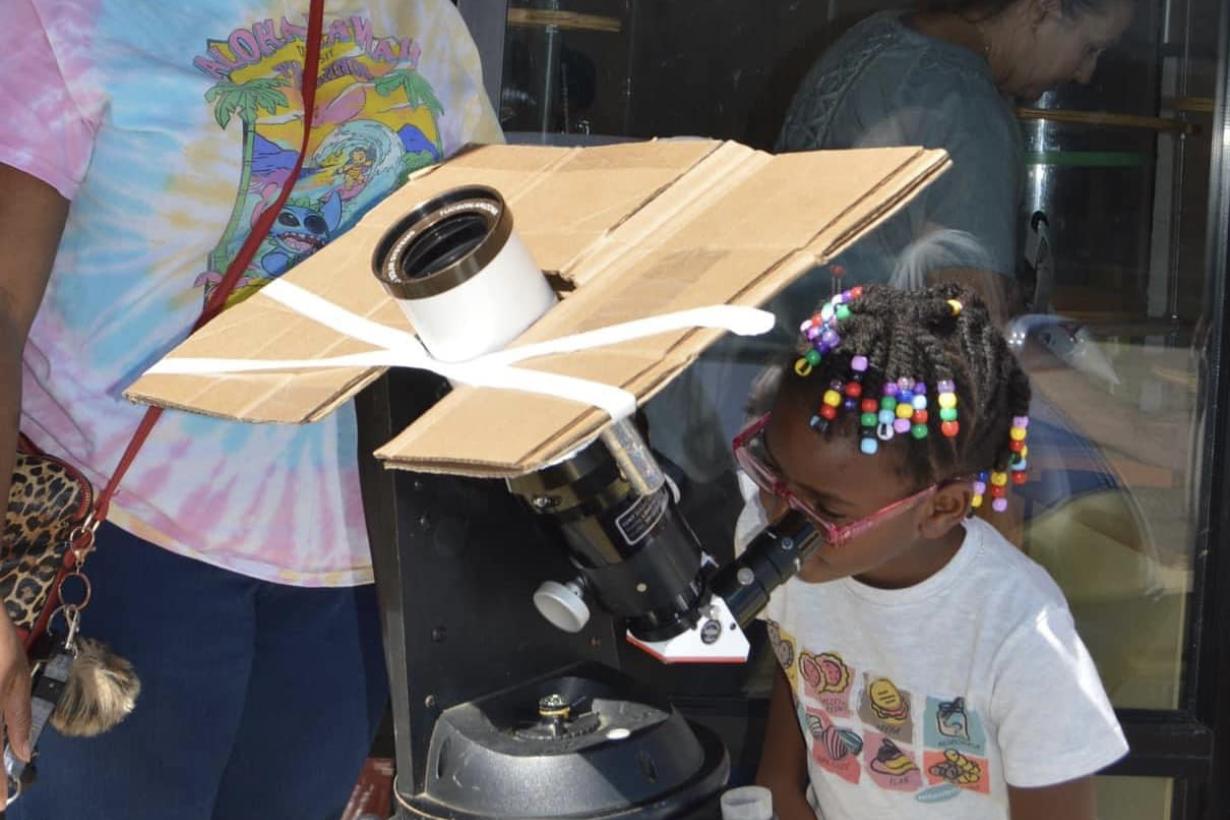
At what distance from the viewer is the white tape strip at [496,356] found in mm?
996

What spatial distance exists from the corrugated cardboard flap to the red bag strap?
0.47 ft

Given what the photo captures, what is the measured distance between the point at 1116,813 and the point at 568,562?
73.9 inches

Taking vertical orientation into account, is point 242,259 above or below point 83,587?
above

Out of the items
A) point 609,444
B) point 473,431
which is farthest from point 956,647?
point 473,431

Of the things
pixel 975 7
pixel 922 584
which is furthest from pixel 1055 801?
pixel 975 7

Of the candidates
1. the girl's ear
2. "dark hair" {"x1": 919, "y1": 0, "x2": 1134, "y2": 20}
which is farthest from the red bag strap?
"dark hair" {"x1": 919, "y1": 0, "x2": 1134, "y2": 20}

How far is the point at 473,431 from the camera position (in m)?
1.00

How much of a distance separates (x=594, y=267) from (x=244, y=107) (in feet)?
1.69

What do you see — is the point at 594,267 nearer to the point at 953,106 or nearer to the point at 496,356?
the point at 496,356

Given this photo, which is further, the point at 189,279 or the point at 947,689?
the point at 947,689

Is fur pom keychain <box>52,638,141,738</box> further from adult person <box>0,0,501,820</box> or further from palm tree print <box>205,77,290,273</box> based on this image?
palm tree print <box>205,77,290,273</box>

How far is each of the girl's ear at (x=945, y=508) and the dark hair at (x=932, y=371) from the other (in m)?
0.02

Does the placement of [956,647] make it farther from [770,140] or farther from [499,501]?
[770,140]

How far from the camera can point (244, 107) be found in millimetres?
1509
